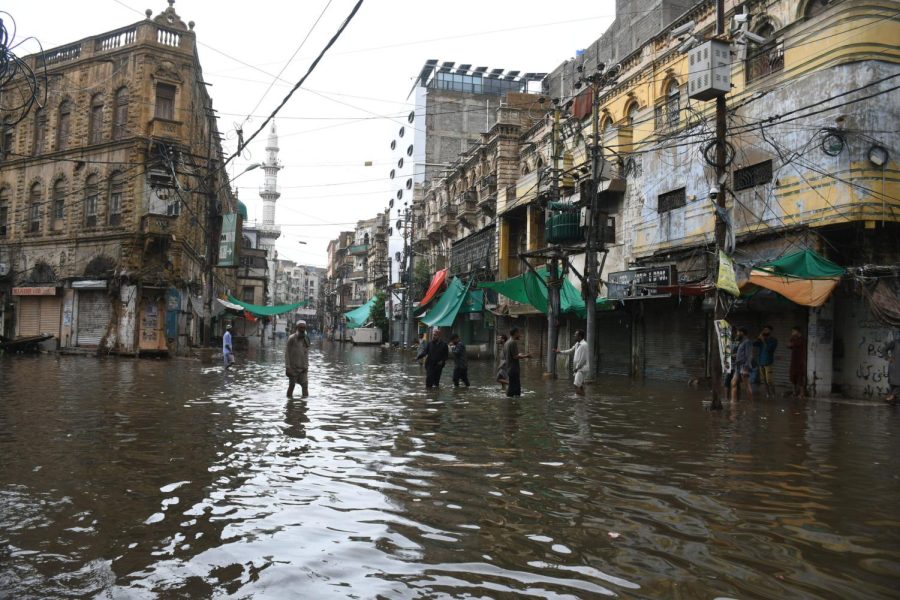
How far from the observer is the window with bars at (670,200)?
21.7m

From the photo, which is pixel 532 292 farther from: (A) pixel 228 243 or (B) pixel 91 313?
(B) pixel 91 313

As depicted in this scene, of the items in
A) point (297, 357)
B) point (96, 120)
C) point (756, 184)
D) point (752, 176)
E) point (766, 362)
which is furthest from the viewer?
point (96, 120)

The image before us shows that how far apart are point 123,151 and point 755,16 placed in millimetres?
27057

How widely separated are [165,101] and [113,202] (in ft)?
17.6

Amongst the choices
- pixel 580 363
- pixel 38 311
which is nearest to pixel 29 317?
pixel 38 311

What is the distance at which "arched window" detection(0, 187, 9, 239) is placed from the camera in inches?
1431

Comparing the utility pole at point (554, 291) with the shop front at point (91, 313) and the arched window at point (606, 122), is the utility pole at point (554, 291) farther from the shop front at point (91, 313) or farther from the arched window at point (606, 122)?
the shop front at point (91, 313)

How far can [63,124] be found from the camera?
115ft

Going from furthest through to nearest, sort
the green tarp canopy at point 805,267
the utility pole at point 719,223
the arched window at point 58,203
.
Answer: the arched window at point 58,203
the green tarp canopy at point 805,267
the utility pole at point 719,223

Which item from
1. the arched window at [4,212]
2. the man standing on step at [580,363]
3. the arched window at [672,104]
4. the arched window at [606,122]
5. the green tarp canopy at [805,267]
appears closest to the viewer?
the green tarp canopy at [805,267]

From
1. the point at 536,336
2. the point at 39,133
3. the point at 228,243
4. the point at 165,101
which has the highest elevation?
the point at 165,101

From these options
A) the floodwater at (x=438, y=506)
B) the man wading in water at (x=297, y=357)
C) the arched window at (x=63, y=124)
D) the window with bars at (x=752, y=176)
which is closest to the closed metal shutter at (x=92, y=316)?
the arched window at (x=63, y=124)

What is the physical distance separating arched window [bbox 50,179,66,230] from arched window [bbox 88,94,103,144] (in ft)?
9.44

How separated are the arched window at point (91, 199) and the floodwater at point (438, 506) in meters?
25.1
